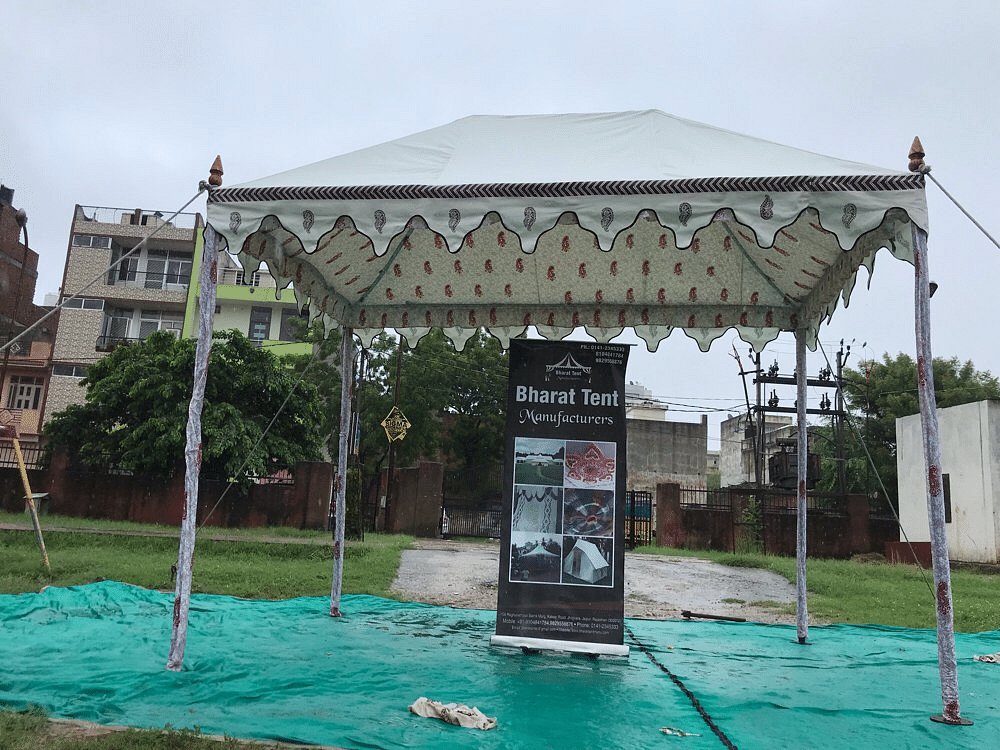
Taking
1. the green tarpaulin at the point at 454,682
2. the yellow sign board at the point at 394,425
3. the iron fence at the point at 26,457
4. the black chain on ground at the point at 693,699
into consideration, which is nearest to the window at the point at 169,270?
the iron fence at the point at 26,457

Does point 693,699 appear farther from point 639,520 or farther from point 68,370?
point 68,370

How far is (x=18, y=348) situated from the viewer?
3444 cm

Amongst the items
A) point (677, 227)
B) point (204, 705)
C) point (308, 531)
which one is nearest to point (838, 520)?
point (308, 531)

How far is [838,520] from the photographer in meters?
21.2

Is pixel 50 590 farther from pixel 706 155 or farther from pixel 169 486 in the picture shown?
pixel 169 486

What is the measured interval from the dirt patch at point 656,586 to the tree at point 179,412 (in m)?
5.57

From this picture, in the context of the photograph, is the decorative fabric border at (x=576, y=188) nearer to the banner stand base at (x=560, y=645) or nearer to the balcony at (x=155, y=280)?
the banner stand base at (x=560, y=645)

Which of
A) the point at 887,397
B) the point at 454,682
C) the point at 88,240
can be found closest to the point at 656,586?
the point at 454,682

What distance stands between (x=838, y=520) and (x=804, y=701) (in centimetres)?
1833

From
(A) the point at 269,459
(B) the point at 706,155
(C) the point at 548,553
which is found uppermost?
(B) the point at 706,155

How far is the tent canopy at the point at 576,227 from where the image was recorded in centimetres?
456

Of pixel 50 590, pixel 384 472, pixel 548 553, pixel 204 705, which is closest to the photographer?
pixel 204 705

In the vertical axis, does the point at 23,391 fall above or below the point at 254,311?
below

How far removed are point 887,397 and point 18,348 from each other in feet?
123
